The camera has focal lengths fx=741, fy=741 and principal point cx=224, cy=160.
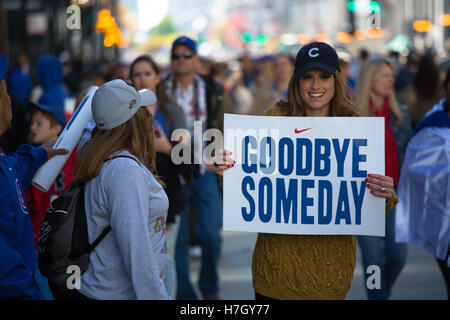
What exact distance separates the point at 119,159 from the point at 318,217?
1166mm

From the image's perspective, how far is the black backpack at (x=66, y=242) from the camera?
3357 millimetres

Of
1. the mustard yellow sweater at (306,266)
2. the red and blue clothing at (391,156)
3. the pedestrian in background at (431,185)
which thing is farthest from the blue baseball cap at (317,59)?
the red and blue clothing at (391,156)

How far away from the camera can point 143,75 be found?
617 centimetres

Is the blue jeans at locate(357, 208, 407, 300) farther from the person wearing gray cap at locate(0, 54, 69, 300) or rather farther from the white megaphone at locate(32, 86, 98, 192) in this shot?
the person wearing gray cap at locate(0, 54, 69, 300)

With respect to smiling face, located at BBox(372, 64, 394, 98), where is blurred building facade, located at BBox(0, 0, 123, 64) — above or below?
above

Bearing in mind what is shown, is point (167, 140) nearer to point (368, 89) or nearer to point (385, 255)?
point (368, 89)

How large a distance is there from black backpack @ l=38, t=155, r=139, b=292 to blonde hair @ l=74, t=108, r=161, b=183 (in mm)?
88

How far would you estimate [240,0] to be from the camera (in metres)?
134

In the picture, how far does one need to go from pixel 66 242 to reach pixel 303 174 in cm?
132

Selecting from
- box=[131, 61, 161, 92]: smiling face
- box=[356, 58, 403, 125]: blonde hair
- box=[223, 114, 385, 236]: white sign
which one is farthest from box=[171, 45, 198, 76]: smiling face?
box=[223, 114, 385, 236]: white sign

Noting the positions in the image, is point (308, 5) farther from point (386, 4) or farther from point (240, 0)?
point (386, 4)

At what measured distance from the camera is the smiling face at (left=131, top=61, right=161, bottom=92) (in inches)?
243
